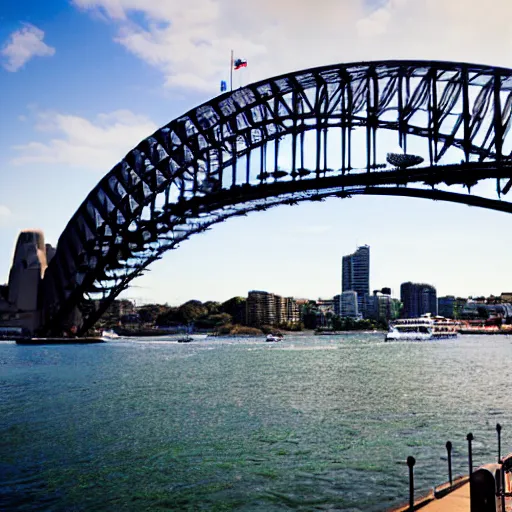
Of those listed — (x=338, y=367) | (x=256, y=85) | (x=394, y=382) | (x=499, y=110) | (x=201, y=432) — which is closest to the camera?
(x=201, y=432)

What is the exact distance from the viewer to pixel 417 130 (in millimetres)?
43969

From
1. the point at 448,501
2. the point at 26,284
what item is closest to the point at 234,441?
the point at 448,501

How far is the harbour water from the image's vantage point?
57.9 feet

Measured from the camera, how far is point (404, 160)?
1626 inches

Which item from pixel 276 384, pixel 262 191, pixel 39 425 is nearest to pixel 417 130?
pixel 262 191

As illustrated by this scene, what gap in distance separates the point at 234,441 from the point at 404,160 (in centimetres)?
2269

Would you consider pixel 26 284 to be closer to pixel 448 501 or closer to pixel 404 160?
pixel 404 160

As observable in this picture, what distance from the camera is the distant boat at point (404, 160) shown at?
134ft

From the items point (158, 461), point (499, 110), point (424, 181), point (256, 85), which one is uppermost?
point (256, 85)

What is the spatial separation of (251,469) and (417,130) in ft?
96.3

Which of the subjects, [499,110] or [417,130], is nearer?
[499,110]

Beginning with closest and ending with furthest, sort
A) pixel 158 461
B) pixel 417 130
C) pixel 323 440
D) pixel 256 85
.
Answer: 1. pixel 158 461
2. pixel 323 440
3. pixel 417 130
4. pixel 256 85

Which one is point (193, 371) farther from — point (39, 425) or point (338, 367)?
point (39, 425)

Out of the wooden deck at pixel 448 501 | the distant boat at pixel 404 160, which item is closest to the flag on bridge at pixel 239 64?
the distant boat at pixel 404 160
